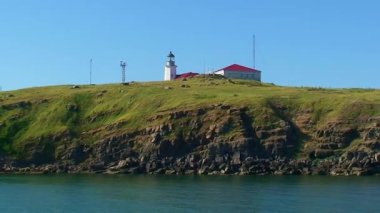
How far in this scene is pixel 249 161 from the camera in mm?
129125

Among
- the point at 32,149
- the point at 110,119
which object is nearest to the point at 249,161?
the point at 110,119

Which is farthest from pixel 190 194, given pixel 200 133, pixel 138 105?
pixel 138 105

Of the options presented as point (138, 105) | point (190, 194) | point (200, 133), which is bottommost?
point (190, 194)

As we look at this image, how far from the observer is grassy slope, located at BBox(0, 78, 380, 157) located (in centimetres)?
14150

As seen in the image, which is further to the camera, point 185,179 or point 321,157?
point 321,157

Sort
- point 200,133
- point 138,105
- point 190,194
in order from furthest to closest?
point 138,105, point 200,133, point 190,194

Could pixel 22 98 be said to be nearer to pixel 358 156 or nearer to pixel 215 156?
pixel 215 156

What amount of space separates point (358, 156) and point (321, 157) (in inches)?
284

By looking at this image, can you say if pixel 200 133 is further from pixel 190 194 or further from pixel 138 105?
pixel 190 194

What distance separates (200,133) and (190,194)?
4411 centimetres

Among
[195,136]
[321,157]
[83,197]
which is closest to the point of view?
[83,197]

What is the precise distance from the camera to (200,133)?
137m

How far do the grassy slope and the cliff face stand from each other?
0.24 metres

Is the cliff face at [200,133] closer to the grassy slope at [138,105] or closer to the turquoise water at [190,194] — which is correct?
the grassy slope at [138,105]
